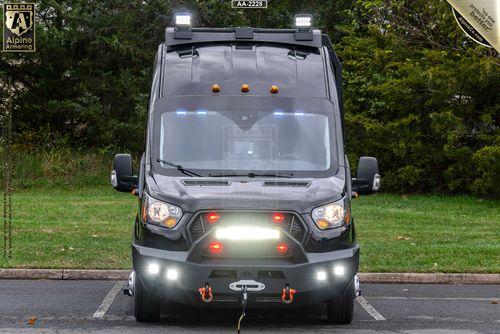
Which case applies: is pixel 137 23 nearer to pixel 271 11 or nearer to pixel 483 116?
pixel 271 11

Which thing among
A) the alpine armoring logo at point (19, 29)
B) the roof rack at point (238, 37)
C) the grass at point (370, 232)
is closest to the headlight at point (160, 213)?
the roof rack at point (238, 37)

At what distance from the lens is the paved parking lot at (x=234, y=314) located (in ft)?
31.0

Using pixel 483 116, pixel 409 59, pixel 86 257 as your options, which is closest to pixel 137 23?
pixel 409 59

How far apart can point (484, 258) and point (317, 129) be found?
5.05 meters

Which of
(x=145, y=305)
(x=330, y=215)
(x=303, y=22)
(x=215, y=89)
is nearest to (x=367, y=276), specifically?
(x=303, y=22)

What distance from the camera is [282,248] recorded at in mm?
8836

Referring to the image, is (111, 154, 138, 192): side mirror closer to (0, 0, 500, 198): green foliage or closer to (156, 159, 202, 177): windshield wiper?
(156, 159, 202, 177): windshield wiper

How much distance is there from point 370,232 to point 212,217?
8.99m

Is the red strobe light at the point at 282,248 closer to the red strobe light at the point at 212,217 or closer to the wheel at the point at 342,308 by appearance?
the red strobe light at the point at 212,217

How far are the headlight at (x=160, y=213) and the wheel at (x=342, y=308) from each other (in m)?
1.68

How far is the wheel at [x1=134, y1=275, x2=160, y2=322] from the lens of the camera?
9492 millimetres

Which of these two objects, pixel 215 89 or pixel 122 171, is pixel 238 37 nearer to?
pixel 215 89

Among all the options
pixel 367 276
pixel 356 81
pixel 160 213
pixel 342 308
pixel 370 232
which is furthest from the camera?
pixel 356 81

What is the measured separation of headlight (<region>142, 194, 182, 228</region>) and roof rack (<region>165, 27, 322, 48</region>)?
90.4 inches
